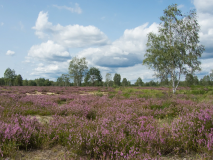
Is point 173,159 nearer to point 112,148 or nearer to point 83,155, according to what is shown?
point 112,148

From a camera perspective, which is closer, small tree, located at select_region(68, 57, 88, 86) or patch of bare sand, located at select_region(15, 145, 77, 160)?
patch of bare sand, located at select_region(15, 145, 77, 160)

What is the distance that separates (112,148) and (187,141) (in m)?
1.41

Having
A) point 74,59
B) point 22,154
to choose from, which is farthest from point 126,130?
point 74,59

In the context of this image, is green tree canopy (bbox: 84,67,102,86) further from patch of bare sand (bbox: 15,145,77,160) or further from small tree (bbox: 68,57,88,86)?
patch of bare sand (bbox: 15,145,77,160)

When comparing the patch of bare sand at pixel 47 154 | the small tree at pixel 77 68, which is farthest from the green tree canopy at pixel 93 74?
the patch of bare sand at pixel 47 154

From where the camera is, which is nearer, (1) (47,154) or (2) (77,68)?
(1) (47,154)

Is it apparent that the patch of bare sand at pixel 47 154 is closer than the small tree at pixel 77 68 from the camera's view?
Yes

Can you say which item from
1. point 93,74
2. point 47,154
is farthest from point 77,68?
point 47,154

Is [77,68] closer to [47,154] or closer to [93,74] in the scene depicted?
[93,74]

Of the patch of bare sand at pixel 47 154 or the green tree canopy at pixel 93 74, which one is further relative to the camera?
the green tree canopy at pixel 93 74

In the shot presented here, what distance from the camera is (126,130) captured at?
11.4ft

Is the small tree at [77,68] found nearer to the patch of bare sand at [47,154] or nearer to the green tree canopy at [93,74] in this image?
the green tree canopy at [93,74]

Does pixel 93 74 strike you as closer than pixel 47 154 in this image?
No

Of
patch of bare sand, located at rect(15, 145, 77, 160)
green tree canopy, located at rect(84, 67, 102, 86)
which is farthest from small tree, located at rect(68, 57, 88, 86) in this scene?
patch of bare sand, located at rect(15, 145, 77, 160)
